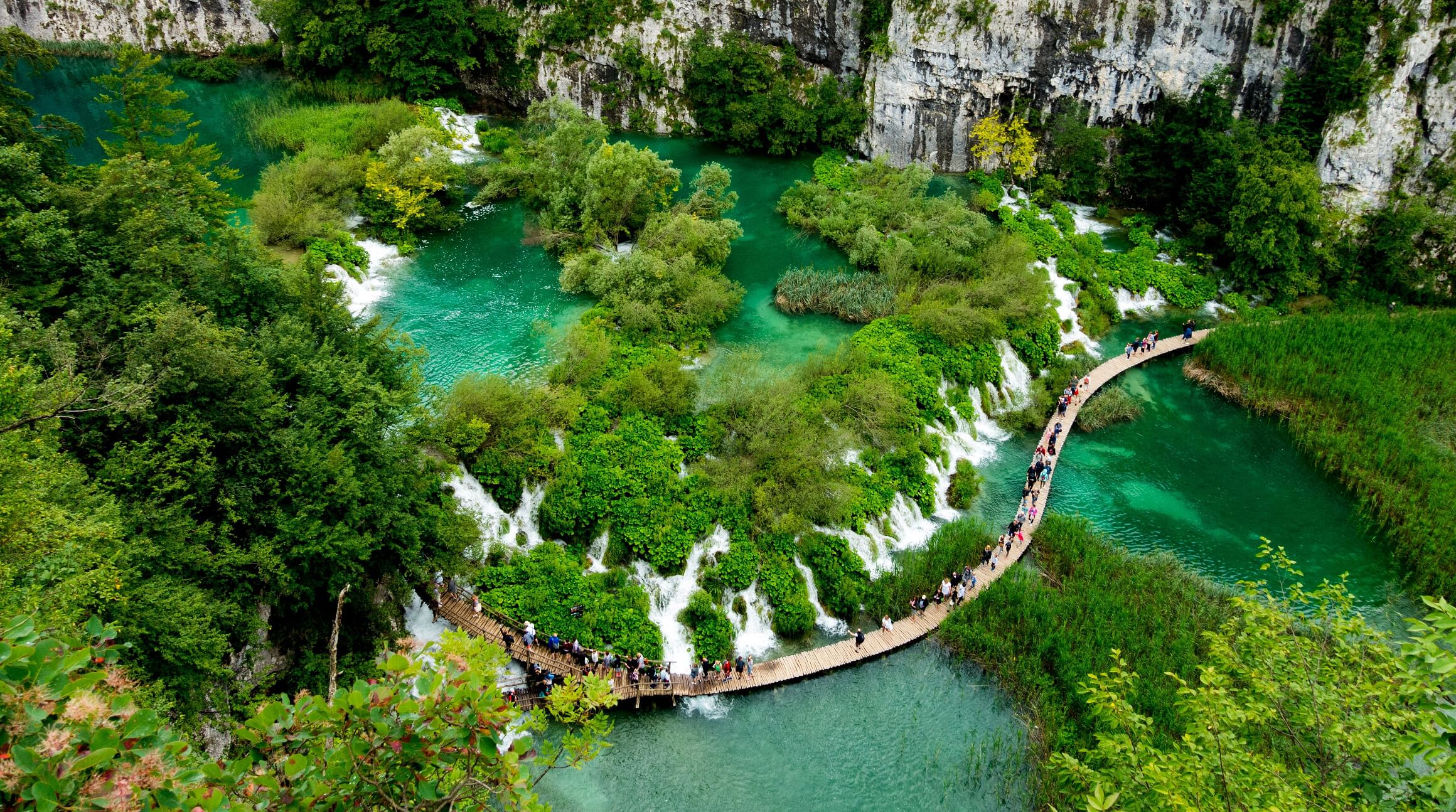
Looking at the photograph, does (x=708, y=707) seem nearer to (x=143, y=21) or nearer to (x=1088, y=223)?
(x=1088, y=223)

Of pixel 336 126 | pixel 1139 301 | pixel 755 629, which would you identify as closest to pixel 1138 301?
pixel 1139 301

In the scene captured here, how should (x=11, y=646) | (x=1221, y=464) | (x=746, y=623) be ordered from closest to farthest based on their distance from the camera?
1. (x=11, y=646)
2. (x=746, y=623)
3. (x=1221, y=464)

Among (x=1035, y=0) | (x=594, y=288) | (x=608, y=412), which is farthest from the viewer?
(x=1035, y=0)

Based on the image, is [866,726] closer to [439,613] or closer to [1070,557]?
[1070,557]

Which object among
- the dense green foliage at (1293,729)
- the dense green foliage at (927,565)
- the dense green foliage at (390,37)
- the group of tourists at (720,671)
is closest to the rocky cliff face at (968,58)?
the dense green foliage at (390,37)

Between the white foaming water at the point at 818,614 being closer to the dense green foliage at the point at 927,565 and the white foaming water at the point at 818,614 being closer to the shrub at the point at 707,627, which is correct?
the dense green foliage at the point at 927,565

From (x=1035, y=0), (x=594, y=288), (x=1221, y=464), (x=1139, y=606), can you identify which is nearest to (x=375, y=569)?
(x=594, y=288)

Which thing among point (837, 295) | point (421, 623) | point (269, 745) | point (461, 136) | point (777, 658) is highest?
point (461, 136)

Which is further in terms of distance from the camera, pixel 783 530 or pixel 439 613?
pixel 783 530
